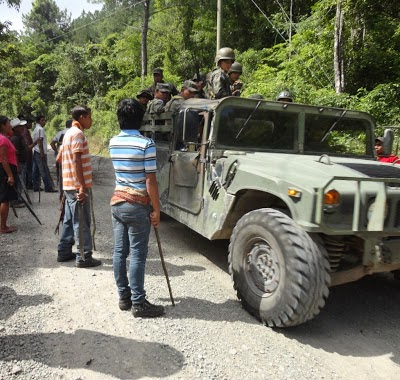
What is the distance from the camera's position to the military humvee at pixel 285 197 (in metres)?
2.75

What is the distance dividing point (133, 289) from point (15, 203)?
4.94m

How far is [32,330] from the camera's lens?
294 centimetres

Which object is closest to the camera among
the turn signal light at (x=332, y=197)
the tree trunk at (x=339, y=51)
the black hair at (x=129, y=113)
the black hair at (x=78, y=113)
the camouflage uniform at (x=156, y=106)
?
the turn signal light at (x=332, y=197)

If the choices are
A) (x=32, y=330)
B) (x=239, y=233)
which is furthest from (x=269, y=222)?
(x=32, y=330)

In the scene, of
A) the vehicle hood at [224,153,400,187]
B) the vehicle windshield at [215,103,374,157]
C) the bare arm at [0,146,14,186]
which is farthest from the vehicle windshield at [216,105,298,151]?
the bare arm at [0,146,14,186]

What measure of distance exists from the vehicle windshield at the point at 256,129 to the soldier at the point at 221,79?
38.2 inches

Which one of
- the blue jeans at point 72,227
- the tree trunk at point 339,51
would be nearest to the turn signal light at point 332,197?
the blue jeans at point 72,227

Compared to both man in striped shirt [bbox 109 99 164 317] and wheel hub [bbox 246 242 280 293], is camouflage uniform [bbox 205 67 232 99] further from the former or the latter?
wheel hub [bbox 246 242 280 293]

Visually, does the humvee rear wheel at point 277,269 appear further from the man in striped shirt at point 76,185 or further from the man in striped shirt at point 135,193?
the man in striped shirt at point 76,185

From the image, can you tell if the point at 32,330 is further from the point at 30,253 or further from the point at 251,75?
the point at 251,75

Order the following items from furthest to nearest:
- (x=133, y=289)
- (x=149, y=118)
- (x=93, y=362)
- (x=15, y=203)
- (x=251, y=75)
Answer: (x=251, y=75) < (x=15, y=203) < (x=149, y=118) < (x=133, y=289) < (x=93, y=362)

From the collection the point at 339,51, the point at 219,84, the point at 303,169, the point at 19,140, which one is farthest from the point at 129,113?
the point at 339,51

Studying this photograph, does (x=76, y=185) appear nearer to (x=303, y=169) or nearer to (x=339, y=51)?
(x=303, y=169)

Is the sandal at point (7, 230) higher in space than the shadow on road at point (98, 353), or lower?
higher
